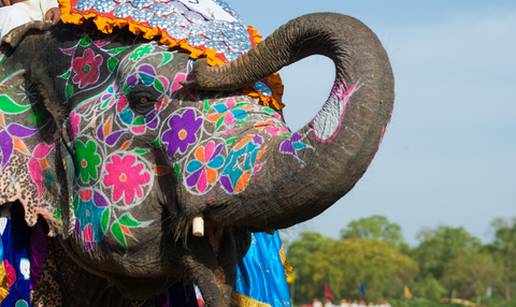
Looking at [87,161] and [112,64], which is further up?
[112,64]

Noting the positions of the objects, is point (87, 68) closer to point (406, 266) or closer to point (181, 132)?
point (181, 132)

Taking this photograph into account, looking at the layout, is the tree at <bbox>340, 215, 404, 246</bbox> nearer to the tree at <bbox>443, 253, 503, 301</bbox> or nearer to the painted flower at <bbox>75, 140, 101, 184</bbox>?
the tree at <bbox>443, 253, 503, 301</bbox>

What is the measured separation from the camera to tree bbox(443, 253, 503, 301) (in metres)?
69.8

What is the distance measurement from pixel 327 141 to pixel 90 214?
975 mm

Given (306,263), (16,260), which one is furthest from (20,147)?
(306,263)

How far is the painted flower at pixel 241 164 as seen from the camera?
10.6 feet

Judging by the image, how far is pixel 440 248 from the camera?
8219cm

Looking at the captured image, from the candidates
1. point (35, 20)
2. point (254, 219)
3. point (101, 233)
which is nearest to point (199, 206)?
point (254, 219)

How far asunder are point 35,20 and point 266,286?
1.28m

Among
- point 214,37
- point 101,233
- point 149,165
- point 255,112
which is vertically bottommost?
point 101,233

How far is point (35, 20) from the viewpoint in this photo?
4.20m

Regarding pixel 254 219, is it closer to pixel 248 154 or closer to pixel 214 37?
pixel 248 154

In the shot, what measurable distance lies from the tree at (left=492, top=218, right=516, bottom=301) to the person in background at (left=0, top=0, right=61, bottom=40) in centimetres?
7266

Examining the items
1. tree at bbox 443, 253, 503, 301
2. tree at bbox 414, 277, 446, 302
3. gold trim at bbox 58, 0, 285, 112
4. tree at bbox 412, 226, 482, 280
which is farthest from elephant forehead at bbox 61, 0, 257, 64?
tree at bbox 412, 226, 482, 280
